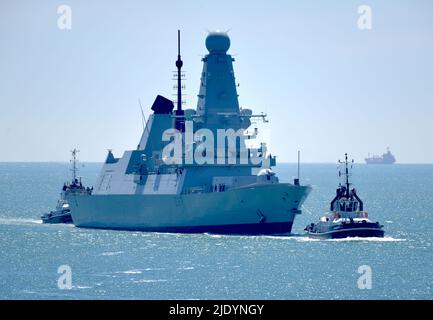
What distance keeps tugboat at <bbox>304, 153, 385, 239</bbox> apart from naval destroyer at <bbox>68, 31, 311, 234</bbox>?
2846 mm

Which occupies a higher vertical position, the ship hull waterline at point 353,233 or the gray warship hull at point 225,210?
the gray warship hull at point 225,210

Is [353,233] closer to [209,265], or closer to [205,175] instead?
[205,175]

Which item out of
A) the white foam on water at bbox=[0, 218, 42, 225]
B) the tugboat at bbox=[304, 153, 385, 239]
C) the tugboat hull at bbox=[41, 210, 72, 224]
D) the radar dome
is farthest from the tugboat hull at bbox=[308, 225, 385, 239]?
Answer: the white foam on water at bbox=[0, 218, 42, 225]

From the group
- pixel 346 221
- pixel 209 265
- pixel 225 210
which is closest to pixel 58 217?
pixel 225 210

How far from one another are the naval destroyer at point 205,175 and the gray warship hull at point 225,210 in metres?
0.06

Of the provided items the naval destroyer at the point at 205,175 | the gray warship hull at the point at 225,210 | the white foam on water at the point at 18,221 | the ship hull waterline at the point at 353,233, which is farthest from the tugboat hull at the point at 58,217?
the ship hull waterline at the point at 353,233

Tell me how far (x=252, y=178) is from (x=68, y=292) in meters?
24.9

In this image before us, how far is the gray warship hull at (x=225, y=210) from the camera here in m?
72.3

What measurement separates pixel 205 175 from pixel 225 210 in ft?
12.6

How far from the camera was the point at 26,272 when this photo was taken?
197 feet

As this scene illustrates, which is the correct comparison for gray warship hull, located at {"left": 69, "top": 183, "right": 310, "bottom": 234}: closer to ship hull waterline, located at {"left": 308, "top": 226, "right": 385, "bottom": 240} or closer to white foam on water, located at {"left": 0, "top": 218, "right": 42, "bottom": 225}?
ship hull waterline, located at {"left": 308, "top": 226, "right": 385, "bottom": 240}

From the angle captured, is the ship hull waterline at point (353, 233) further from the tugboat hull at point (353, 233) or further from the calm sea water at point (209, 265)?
the calm sea water at point (209, 265)

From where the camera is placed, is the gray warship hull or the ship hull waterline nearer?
the ship hull waterline

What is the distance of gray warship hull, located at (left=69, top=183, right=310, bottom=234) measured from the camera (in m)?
72.3
